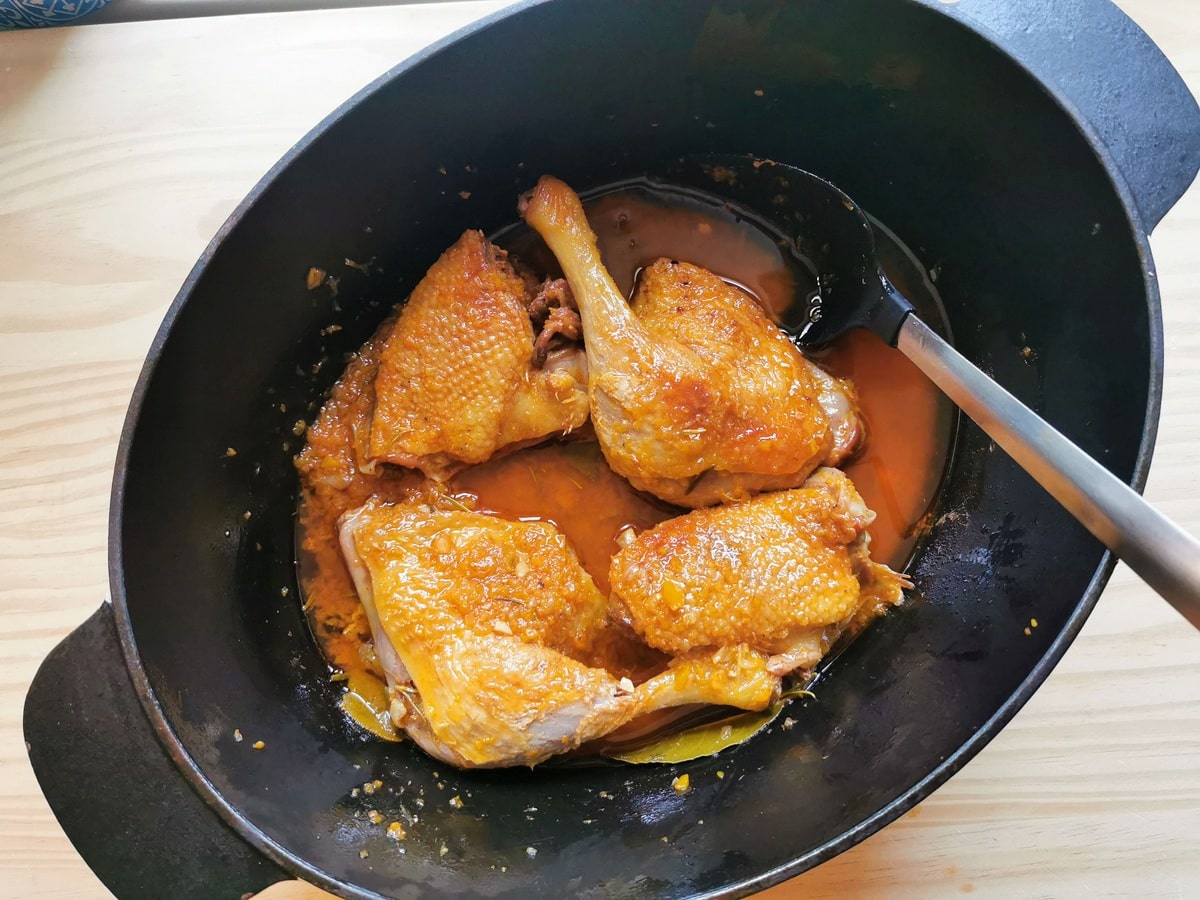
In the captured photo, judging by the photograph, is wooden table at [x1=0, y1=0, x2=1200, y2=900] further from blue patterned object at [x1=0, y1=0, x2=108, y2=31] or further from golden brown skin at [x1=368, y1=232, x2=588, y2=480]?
golden brown skin at [x1=368, y1=232, x2=588, y2=480]

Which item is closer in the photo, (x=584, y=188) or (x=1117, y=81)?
(x=1117, y=81)

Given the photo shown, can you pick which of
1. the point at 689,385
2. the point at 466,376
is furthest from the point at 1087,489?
the point at 466,376

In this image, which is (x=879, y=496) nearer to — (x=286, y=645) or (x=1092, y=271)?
(x=1092, y=271)

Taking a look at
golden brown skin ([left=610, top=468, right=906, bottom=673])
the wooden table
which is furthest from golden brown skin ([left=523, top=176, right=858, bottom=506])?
the wooden table

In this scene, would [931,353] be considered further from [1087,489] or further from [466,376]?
[466,376]

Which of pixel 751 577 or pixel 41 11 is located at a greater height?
pixel 41 11
